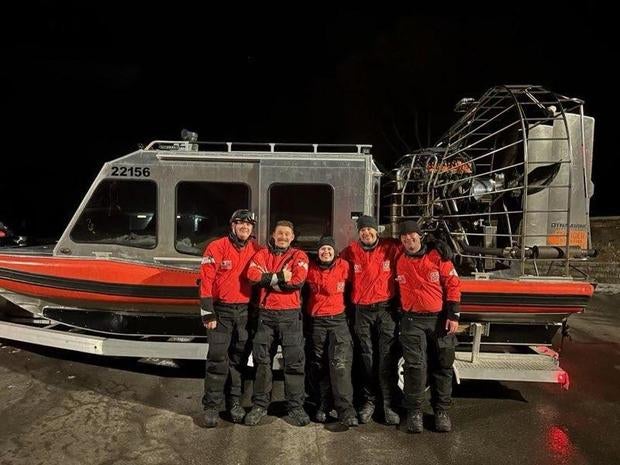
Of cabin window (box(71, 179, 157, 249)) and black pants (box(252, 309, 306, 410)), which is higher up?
cabin window (box(71, 179, 157, 249))

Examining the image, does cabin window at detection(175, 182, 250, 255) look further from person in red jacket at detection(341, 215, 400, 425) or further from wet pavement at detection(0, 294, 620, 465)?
wet pavement at detection(0, 294, 620, 465)

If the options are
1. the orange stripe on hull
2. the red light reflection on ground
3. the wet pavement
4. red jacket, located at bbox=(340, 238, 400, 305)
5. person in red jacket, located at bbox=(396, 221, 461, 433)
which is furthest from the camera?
the orange stripe on hull

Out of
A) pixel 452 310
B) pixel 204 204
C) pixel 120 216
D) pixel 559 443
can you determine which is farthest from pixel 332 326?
pixel 120 216

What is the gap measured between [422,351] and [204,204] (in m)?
2.45

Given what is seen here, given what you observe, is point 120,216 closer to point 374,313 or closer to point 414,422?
point 374,313

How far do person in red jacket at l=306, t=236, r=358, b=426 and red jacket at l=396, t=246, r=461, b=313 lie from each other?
488 mm

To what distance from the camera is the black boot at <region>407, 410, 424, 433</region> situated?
362cm

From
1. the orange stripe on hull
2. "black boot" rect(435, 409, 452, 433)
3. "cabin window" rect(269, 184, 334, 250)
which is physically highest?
"cabin window" rect(269, 184, 334, 250)

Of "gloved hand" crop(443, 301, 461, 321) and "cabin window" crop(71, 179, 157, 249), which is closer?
"gloved hand" crop(443, 301, 461, 321)

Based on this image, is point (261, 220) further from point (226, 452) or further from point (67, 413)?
point (67, 413)

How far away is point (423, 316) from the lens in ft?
11.7

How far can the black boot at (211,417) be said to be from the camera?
3.63 m

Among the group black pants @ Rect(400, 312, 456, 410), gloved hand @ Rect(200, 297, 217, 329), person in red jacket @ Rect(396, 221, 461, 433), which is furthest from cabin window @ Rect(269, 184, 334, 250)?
black pants @ Rect(400, 312, 456, 410)

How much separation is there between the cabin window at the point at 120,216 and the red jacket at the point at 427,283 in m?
2.46
